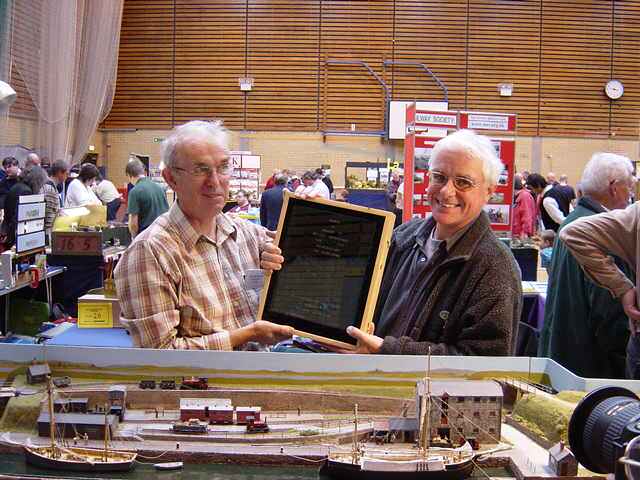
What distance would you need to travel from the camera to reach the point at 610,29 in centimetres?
2052

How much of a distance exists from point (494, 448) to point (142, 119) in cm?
2025

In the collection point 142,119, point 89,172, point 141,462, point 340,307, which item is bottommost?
point 141,462

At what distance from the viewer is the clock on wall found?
20547 millimetres

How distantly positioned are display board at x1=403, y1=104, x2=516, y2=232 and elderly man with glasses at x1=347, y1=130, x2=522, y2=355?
444 centimetres

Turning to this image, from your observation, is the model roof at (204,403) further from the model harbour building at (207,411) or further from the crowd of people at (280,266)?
the crowd of people at (280,266)

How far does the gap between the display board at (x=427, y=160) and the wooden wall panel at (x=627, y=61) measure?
14.3 meters

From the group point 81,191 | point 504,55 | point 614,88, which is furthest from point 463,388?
point 614,88

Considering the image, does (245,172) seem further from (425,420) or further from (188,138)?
(425,420)

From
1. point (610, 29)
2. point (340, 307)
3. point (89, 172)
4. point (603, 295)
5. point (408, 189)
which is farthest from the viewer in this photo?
point (610, 29)

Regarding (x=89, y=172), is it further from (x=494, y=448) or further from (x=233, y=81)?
(x=233, y=81)

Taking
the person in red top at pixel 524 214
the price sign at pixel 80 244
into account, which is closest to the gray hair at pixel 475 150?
the price sign at pixel 80 244

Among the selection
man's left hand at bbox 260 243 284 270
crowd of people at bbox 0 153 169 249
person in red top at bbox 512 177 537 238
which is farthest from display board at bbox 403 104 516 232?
person in red top at bbox 512 177 537 238

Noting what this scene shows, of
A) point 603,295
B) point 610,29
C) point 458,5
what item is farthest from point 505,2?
point 603,295

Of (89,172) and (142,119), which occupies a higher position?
(142,119)
